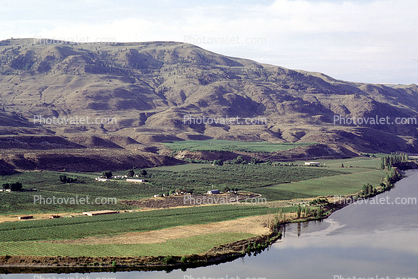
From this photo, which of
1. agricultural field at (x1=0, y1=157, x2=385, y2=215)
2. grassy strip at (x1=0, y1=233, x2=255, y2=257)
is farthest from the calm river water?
agricultural field at (x1=0, y1=157, x2=385, y2=215)

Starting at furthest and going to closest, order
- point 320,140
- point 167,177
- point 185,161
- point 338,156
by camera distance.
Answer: point 320,140 < point 338,156 < point 185,161 < point 167,177

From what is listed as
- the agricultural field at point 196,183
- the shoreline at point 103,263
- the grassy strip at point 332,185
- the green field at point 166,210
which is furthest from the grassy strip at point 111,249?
the grassy strip at point 332,185

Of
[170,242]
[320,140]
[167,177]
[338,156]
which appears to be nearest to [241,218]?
[170,242]

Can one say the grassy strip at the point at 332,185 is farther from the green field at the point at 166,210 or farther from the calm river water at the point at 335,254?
the calm river water at the point at 335,254

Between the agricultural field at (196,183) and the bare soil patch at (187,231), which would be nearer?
the bare soil patch at (187,231)

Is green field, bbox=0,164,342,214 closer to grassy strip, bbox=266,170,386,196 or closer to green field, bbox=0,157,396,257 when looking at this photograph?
green field, bbox=0,157,396,257

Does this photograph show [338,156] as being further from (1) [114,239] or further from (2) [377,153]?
(1) [114,239]

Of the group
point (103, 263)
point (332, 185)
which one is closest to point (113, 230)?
point (103, 263)

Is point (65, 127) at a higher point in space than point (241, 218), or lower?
higher
